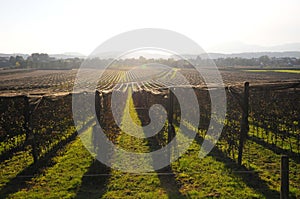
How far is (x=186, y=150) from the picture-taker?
9125mm

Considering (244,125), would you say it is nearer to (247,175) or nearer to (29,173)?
(247,175)

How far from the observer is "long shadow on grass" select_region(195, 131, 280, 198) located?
585 cm

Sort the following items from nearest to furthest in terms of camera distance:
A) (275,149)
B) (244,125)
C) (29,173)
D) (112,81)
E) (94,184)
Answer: (94,184), (29,173), (244,125), (275,149), (112,81)

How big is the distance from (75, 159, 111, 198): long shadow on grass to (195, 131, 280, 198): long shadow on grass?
10.1ft

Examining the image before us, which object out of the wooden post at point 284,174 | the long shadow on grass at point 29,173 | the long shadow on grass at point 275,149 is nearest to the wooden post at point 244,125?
the long shadow on grass at point 275,149

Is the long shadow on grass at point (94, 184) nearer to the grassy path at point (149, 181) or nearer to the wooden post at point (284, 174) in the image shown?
the grassy path at point (149, 181)

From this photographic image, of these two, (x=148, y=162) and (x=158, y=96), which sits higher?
(x=158, y=96)

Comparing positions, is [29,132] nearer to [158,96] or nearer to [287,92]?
[158,96]

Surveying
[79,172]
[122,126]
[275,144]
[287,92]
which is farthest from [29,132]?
[287,92]

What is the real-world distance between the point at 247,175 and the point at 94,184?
3599mm

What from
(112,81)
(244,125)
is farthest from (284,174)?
(112,81)

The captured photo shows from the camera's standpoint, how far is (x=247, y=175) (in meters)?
6.79

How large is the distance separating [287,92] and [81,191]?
37.5ft

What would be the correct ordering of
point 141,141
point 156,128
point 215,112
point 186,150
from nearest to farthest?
1. point 186,150
2. point 141,141
3. point 156,128
4. point 215,112
